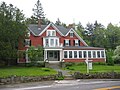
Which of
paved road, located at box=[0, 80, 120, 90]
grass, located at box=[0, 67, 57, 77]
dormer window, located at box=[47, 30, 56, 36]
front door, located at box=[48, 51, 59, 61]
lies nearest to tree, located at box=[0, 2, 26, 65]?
grass, located at box=[0, 67, 57, 77]

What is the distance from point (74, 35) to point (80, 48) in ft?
17.0

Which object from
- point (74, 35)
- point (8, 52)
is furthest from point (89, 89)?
point (74, 35)

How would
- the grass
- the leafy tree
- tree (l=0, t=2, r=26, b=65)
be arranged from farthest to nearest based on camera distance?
the leafy tree → tree (l=0, t=2, r=26, b=65) → the grass

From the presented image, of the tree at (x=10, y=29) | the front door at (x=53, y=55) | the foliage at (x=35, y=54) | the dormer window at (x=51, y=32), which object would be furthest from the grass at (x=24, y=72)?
the dormer window at (x=51, y=32)

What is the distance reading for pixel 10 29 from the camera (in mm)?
46438

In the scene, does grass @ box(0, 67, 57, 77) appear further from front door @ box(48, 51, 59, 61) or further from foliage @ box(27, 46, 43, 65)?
front door @ box(48, 51, 59, 61)

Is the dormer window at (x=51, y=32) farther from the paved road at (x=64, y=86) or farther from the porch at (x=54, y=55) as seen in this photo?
the paved road at (x=64, y=86)

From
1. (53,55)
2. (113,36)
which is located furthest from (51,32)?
(113,36)

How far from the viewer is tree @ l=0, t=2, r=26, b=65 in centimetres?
4575

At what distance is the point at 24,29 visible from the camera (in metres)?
48.5

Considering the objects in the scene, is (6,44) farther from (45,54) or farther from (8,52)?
(45,54)

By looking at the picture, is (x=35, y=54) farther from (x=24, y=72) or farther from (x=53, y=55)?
(x=24, y=72)

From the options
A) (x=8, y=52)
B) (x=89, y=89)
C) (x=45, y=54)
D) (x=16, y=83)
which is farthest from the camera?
(x=45, y=54)

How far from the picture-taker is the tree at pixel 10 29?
45.8m
